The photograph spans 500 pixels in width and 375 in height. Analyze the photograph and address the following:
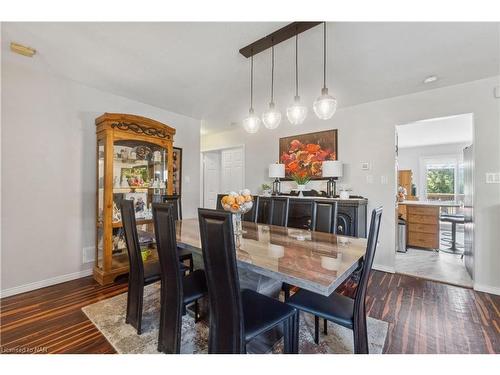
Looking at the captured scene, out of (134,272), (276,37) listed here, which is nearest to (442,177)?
(276,37)

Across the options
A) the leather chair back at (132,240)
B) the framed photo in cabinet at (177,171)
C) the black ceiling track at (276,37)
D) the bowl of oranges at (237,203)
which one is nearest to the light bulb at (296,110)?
the black ceiling track at (276,37)

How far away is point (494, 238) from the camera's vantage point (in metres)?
2.58

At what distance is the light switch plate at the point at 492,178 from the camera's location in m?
2.56

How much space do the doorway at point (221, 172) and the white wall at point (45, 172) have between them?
265 centimetres

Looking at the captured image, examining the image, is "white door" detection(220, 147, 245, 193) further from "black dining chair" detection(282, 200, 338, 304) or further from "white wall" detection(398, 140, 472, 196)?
"white wall" detection(398, 140, 472, 196)

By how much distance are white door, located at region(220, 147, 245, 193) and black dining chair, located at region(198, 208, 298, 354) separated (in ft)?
12.2

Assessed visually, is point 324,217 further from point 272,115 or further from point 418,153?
point 418,153

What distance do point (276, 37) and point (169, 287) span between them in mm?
2102

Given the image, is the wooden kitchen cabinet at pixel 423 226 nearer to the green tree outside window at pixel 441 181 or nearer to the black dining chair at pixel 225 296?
the green tree outside window at pixel 441 181

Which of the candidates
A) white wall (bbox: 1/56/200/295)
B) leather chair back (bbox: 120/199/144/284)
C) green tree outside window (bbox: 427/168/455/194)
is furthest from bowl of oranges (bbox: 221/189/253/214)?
green tree outside window (bbox: 427/168/455/194)

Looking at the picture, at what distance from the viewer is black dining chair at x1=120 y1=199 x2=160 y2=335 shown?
5.53ft

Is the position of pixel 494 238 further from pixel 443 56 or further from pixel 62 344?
pixel 62 344

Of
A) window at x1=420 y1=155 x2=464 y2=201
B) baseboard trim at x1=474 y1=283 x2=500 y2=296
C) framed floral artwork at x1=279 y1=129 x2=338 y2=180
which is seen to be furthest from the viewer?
window at x1=420 y1=155 x2=464 y2=201

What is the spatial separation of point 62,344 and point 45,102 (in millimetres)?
2513
